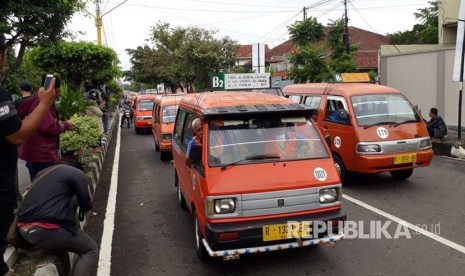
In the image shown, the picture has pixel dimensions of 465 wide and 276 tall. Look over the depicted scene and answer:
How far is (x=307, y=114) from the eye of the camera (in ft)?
17.1

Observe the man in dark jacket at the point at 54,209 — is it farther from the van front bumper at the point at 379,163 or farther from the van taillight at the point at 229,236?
the van front bumper at the point at 379,163

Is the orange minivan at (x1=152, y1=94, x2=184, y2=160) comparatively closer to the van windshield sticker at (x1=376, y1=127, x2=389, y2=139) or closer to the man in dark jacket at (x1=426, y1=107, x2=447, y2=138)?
the van windshield sticker at (x1=376, y1=127, x2=389, y2=139)

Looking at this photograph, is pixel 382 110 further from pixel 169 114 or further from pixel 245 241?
pixel 169 114

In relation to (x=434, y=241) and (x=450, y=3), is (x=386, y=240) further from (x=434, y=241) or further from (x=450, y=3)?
(x=450, y=3)

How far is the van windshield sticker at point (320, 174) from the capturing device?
473cm

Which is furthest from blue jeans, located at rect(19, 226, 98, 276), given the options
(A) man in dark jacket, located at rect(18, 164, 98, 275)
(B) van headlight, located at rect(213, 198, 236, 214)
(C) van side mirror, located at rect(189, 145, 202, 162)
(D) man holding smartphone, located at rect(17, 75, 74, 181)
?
(D) man holding smartphone, located at rect(17, 75, 74, 181)

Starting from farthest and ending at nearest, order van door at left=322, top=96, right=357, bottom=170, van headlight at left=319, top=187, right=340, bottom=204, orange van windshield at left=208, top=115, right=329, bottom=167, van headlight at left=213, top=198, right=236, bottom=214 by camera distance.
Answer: van door at left=322, top=96, right=357, bottom=170, orange van windshield at left=208, top=115, right=329, bottom=167, van headlight at left=319, top=187, right=340, bottom=204, van headlight at left=213, top=198, right=236, bottom=214

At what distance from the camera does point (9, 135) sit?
9.11ft

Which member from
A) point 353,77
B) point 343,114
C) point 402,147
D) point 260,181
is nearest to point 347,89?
point 343,114

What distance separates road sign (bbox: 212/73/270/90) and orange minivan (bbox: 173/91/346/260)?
9955 millimetres

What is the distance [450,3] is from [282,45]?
44.8 metres

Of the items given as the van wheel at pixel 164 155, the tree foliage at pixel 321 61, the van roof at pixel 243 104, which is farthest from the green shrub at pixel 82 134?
the tree foliage at pixel 321 61

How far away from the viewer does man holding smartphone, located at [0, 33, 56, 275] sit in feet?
9.07

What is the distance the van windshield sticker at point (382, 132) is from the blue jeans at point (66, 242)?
226 inches
